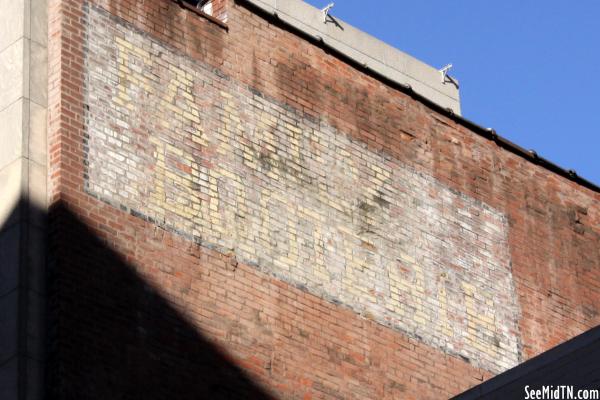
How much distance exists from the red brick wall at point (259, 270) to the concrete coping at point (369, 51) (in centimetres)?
579

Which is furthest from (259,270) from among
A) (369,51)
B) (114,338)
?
(369,51)

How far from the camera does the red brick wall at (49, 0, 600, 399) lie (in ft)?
62.4

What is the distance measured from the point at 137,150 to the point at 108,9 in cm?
195

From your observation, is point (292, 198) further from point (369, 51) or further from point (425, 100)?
point (369, 51)

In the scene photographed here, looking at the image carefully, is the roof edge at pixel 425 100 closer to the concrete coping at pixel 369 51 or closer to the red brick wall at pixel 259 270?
the red brick wall at pixel 259 270

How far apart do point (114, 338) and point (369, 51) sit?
1428cm

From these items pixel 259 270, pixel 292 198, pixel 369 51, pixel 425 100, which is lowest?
pixel 259 270

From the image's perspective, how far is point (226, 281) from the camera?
20484 millimetres

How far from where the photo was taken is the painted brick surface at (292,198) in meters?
20.5

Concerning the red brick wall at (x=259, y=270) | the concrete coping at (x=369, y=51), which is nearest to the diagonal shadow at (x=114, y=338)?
the red brick wall at (x=259, y=270)

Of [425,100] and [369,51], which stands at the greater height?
[369,51]

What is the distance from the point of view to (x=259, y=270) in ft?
68.7

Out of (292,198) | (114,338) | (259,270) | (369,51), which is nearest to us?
(114,338)

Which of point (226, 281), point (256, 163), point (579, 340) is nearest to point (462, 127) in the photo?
point (256, 163)
